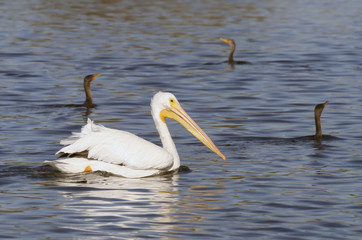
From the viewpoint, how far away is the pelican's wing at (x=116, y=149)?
36.3 ft

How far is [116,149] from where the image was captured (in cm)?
1117

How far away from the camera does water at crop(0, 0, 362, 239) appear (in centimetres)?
938

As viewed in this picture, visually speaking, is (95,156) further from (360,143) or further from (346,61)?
(346,61)

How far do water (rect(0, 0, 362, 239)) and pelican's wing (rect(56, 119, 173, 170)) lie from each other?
0.24 m

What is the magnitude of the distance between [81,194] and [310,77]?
36.9 feet

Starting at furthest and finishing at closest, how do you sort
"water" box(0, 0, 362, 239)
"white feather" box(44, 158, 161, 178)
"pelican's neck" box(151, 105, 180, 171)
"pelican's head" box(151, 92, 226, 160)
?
"pelican's head" box(151, 92, 226, 160) → "pelican's neck" box(151, 105, 180, 171) → "white feather" box(44, 158, 161, 178) → "water" box(0, 0, 362, 239)

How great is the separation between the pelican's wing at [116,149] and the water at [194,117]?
9.6 inches

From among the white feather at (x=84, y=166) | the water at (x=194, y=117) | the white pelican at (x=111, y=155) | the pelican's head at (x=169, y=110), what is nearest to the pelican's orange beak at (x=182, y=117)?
the pelican's head at (x=169, y=110)

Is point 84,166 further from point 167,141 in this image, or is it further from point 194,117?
point 194,117

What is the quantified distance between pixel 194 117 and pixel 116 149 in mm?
4712

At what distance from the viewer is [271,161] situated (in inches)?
487

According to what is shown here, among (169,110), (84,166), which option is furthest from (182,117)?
(84,166)

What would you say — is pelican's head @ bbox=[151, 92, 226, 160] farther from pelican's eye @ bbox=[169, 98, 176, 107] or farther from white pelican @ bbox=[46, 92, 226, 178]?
white pelican @ bbox=[46, 92, 226, 178]

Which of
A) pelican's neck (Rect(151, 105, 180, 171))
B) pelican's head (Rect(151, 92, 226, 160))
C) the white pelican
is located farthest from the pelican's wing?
pelican's head (Rect(151, 92, 226, 160))
